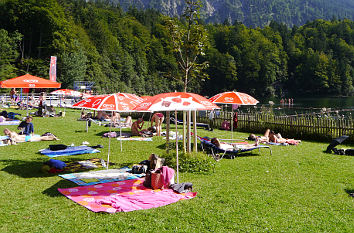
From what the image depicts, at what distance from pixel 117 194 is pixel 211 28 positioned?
13944 cm

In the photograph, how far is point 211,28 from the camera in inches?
5522

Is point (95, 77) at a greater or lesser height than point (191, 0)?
greater

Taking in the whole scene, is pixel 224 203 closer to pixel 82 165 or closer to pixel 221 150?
pixel 82 165

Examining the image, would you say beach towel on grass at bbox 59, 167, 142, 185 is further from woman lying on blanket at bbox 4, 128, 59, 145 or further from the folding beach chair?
woman lying on blanket at bbox 4, 128, 59, 145

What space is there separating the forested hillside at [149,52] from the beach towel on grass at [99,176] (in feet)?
161

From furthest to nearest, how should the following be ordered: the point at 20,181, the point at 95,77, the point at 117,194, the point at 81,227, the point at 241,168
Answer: the point at 95,77
the point at 241,168
the point at 20,181
the point at 117,194
the point at 81,227

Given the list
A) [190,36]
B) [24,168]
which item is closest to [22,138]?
[24,168]

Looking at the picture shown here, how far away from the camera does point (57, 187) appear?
320 inches

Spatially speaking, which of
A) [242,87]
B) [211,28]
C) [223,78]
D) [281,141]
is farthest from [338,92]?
[281,141]

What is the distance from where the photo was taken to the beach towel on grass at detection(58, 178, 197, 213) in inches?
264

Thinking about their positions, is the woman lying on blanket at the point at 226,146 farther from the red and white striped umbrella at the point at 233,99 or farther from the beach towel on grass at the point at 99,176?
the beach towel on grass at the point at 99,176

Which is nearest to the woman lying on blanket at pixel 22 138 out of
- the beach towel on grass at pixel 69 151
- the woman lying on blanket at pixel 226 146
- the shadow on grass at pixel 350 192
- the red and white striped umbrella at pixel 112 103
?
the beach towel on grass at pixel 69 151

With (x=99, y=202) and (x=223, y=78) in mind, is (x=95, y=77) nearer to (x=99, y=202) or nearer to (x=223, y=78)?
(x=223, y=78)

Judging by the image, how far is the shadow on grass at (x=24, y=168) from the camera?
369 inches
